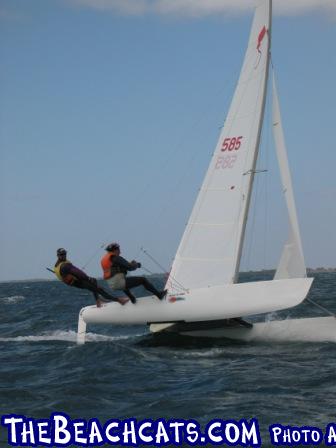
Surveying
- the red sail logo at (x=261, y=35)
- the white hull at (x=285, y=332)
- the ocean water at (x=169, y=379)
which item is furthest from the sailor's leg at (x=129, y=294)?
the red sail logo at (x=261, y=35)

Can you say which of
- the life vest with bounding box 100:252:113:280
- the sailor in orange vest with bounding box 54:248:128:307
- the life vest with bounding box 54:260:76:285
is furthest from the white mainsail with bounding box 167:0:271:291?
the life vest with bounding box 54:260:76:285

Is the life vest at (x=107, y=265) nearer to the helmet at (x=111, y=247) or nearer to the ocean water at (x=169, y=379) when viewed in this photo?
the helmet at (x=111, y=247)

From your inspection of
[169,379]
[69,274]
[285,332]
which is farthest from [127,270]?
[169,379]

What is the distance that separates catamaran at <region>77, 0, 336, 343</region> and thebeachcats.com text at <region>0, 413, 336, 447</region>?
5172 millimetres

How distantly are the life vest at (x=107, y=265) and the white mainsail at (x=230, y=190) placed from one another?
4.36 feet

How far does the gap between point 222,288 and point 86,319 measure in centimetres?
272

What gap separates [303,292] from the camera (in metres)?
11.4

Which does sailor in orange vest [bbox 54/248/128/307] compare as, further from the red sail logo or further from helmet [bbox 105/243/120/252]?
the red sail logo

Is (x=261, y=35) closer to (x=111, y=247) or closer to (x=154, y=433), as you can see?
(x=111, y=247)

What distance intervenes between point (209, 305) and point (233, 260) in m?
1.12

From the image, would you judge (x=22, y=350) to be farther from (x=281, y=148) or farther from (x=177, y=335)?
(x=281, y=148)

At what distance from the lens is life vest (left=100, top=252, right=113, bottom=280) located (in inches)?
469

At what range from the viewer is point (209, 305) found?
11.8 metres

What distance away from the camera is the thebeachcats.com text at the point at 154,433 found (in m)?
6.05
